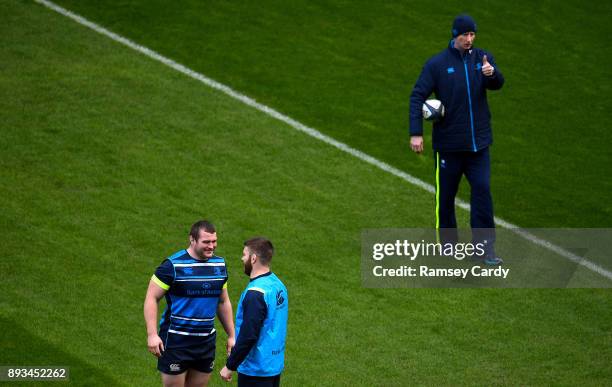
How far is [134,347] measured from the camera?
10031mm

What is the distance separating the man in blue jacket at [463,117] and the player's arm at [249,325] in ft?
12.6

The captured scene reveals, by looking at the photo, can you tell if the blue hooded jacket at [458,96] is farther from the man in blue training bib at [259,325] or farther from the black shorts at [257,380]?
the black shorts at [257,380]

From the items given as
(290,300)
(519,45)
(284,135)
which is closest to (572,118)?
(519,45)

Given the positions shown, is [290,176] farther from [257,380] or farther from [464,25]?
[257,380]

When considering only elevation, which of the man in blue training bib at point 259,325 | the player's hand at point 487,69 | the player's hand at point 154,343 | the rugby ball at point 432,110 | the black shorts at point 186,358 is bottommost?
the black shorts at point 186,358

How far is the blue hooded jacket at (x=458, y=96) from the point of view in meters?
11.1

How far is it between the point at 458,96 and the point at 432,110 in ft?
1.02

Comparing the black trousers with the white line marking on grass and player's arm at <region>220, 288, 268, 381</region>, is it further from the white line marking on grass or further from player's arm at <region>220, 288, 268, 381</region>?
player's arm at <region>220, 288, 268, 381</region>

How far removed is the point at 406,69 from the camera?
16203mm

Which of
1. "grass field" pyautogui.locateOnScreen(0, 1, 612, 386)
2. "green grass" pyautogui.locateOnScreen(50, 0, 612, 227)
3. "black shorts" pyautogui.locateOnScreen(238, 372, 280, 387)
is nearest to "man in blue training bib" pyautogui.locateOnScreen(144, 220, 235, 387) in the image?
"black shorts" pyautogui.locateOnScreen(238, 372, 280, 387)

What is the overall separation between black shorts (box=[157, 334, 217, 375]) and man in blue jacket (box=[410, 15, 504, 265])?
3672mm

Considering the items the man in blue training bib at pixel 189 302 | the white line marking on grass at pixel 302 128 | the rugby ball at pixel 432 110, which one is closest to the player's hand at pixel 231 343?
the man in blue training bib at pixel 189 302

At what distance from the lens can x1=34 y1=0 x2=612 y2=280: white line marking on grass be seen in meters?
12.2

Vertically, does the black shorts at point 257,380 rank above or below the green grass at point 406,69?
below
